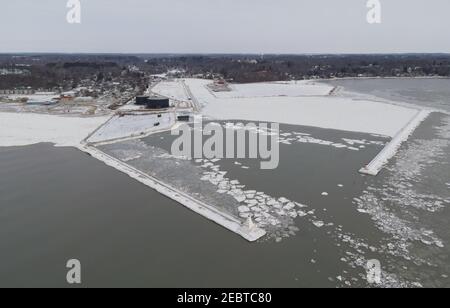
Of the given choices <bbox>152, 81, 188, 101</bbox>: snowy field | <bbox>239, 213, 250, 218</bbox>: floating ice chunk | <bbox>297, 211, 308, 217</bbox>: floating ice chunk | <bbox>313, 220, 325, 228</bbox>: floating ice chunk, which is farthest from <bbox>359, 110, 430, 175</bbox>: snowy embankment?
<bbox>152, 81, 188, 101</bbox>: snowy field

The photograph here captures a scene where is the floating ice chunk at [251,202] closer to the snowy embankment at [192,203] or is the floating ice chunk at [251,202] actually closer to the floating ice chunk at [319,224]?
the snowy embankment at [192,203]

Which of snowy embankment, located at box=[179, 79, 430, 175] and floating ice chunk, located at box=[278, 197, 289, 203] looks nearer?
floating ice chunk, located at box=[278, 197, 289, 203]

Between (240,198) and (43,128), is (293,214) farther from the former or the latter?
(43,128)

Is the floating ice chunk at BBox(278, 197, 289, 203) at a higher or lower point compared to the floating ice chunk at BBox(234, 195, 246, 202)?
lower

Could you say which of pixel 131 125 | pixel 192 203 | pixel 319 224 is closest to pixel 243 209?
pixel 192 203

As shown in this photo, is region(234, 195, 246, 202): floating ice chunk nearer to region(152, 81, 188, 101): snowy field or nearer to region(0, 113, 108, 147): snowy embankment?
region(0, 113, 108, 147): snowy embankment
